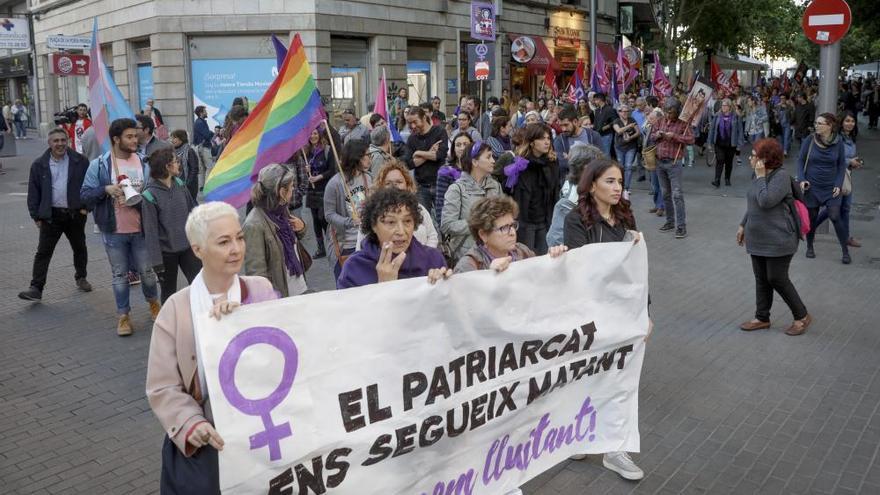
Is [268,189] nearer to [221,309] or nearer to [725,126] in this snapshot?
[221,309]

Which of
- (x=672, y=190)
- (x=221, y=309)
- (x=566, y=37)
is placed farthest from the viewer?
(x=566, y=37)

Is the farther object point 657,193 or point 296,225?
point 657,193

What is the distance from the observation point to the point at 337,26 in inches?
887

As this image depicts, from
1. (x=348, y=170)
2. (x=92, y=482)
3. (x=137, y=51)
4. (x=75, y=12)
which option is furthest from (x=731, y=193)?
(x=75, y=12)

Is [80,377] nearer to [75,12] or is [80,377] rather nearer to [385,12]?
[385,12]

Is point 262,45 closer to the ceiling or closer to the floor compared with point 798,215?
closer to the ceiling

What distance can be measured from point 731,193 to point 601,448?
41.6 feet

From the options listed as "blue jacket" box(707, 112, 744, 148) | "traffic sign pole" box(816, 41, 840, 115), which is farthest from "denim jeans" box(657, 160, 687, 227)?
"blue jacket" box(707, 112, 744, 148)

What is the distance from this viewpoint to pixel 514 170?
7477 millimetres

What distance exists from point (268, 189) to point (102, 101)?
287 cm

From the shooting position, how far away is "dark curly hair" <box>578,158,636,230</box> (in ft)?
15.4

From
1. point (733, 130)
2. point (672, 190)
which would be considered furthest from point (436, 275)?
point (733, 130)

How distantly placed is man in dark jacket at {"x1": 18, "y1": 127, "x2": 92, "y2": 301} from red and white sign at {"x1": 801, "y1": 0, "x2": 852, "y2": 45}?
9.43 m

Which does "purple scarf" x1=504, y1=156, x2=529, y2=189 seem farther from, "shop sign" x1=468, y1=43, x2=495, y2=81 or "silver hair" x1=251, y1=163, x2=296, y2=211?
"shop sign" x1=468, y1=43, x2=495, y2=81
